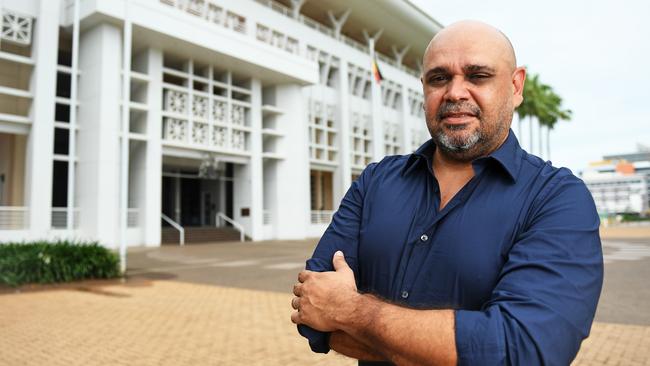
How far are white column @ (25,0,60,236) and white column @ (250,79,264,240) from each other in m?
10.3

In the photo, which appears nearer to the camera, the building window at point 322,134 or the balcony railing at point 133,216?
the balcony railing at point 133,216

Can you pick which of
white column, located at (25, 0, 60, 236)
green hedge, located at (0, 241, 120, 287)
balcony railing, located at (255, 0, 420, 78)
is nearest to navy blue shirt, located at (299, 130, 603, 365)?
green hedge, located at (0, 241, 120, 287)

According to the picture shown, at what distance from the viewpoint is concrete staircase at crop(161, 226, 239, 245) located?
23344 mm

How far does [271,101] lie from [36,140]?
535 inches

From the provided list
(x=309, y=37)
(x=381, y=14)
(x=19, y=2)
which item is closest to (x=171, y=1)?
(x=19, y=2)

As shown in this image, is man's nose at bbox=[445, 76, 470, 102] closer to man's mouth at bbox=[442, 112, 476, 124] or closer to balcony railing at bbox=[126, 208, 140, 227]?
man's mouth at bbox=[442, 112, 476, 124]

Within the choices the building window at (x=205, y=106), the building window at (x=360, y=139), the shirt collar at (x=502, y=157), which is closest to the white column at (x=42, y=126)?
the building window at (x=205, y=106)

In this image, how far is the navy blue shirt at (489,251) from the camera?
132cm

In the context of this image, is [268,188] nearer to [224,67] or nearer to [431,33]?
[224,67]

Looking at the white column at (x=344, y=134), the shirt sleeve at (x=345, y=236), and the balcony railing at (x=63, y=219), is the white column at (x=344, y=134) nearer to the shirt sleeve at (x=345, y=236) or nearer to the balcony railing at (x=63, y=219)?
the balcony railing at (x=63, y=219)

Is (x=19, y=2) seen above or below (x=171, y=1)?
below

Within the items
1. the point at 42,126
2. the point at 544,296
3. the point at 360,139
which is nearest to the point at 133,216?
the point at 42,126

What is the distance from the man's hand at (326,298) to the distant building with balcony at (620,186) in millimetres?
99075

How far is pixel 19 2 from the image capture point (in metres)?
19.3
